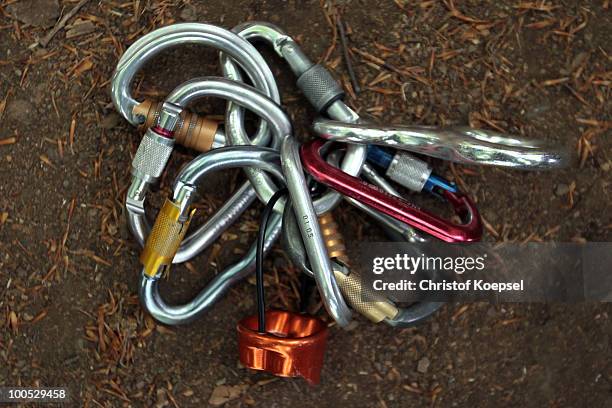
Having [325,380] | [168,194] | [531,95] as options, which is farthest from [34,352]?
[531,95]

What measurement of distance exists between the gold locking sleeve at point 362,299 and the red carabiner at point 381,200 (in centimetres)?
14

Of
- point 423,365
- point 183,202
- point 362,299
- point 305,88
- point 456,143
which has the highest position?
point 305,88

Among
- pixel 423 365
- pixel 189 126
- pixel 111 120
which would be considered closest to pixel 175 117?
pixel 189 126

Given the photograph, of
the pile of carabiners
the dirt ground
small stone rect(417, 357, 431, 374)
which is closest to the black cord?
the pile of carabiners

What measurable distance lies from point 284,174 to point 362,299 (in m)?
0.27

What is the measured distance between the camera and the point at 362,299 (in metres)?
1.16

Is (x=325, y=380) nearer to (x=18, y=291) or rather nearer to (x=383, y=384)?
(x=383, y=384)

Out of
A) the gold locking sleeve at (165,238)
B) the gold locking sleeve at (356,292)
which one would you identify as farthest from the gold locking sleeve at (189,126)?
the gold locking sleeve at (356,292)

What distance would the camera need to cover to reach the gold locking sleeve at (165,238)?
3.70 ft

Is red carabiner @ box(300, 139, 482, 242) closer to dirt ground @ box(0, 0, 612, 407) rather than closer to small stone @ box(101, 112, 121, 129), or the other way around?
dirt ground @ box(0, 0, 612, 407)

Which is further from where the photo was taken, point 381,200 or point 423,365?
point 423,365

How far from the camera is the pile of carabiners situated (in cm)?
111

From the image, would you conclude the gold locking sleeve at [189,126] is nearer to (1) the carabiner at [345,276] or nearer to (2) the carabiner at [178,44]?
(2) the carabiner at [178,44]

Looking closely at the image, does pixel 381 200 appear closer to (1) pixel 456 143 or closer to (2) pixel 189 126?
(1) pixel 456 143
